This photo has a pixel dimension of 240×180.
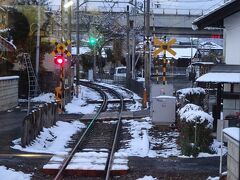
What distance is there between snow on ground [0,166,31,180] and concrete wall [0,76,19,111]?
44.4 ft

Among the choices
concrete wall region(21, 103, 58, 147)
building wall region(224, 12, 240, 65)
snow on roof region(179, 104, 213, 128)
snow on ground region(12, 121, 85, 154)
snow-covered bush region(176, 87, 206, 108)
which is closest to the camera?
snow on roof region(179, 104, 213, 128)

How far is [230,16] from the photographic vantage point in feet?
50.6

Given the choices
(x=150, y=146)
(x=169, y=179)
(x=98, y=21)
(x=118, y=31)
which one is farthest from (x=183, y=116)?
(x=118, y=31)

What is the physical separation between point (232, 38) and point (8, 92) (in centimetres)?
1407

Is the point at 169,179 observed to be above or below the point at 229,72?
below

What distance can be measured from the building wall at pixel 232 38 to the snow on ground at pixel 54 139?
5.52m

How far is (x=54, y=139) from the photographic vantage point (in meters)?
17.0

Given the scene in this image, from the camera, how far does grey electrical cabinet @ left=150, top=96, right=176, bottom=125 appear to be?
19531mm

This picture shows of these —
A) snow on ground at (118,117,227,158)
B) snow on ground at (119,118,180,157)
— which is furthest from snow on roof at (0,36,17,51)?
snow on ground at (118,117,227,158)

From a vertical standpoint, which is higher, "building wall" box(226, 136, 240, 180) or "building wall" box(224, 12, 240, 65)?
"building wall" box(224, 12, 240, 65)

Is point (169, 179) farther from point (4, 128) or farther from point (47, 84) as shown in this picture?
point (47, 84)

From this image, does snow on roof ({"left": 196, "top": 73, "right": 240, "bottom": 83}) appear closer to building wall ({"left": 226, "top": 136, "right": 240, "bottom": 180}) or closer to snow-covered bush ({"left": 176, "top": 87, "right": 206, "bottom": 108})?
snow-covered bush ({"left": 176, "top": 87, "right": 206, "bottom": 108})

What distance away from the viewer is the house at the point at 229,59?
14383mm

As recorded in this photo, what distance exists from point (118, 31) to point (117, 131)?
5194 cm
